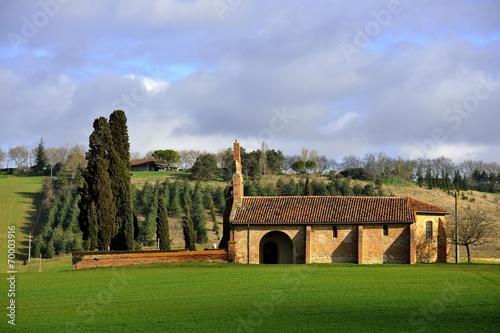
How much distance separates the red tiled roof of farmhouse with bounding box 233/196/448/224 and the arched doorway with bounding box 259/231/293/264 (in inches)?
64.3

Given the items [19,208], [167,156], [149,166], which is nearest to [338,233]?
[19,208]

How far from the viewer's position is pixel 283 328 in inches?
931

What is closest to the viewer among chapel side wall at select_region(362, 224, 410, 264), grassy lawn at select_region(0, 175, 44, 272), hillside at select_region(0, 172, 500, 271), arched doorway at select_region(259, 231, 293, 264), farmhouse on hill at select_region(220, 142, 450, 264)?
chapel side wall at select_region(362, 224, 410, 264)

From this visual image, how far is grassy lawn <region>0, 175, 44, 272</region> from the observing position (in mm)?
76312

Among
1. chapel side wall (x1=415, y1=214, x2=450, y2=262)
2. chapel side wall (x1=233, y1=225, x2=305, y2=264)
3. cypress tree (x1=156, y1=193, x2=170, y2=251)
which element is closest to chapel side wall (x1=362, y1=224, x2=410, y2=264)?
chapel side wall (x1=415, y1=214, x2=450, y2=262)

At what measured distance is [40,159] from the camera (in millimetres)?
117188

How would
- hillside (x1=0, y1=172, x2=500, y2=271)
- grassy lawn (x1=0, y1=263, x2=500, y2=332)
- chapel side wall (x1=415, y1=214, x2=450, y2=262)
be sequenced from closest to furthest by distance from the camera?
grassy lawn (x1=0, y1=263, x2=500, y2=332), chapel side wall (x1=415, y1=214, x2=450, y2=262), hillside (x1=0, y1=172, x2=500, y2=271)

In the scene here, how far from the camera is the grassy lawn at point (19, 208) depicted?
7631 centimetres

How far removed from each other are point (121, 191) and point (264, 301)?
2820 cm

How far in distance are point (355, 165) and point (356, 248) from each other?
7823cm

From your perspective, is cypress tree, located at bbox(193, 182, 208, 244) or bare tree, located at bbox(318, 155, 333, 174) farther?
bare tree, located at bbox(318, 155, 333, 174)

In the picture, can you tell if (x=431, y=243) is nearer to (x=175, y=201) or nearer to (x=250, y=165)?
(x=175, y=201)

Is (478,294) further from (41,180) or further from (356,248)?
(41,180)

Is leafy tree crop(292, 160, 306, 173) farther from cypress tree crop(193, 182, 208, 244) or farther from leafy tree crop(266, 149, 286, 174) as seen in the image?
cypress tree crop(193, 182, 208, 244)
